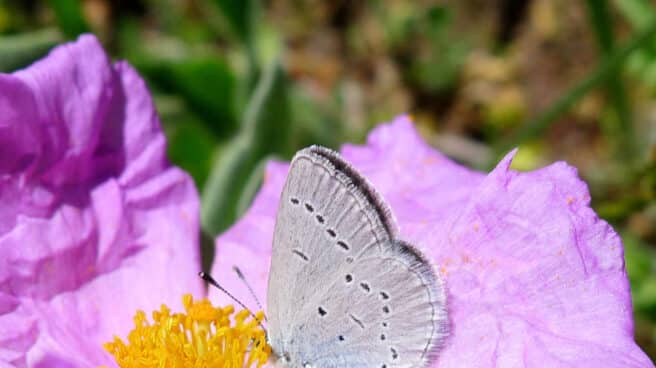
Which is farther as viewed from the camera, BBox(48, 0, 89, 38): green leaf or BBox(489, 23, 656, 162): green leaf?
BBox(48, 0, 89, 38): green leaf

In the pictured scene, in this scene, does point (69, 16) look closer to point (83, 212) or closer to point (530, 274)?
point (83, 212)

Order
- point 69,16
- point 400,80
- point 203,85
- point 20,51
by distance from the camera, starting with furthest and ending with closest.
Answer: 1. point 400,80
2. point 203,85
3. point 69,16
4. point 20,51

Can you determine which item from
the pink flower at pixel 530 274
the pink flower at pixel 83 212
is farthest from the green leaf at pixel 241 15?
the pink flower at pixel 530 274

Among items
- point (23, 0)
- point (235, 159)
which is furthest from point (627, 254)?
point (23, 0)

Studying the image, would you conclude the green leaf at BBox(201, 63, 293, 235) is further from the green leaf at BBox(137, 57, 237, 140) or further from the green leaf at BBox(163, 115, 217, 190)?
the green leaf at BBox(137, 57, 237, 140)

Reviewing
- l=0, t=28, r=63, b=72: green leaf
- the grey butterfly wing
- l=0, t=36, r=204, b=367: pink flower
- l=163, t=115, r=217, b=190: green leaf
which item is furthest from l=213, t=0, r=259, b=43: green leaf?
the grey butterfly wing

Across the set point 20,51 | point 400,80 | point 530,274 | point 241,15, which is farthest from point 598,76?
point 20,51

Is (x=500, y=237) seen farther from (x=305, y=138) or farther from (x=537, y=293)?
(x=305, y=138)
